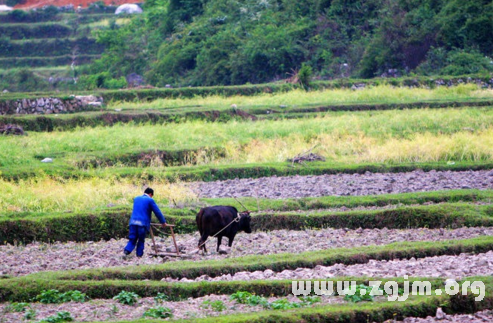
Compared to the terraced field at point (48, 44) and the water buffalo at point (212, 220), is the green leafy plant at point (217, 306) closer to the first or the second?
the water buffalo at point (212, 220)

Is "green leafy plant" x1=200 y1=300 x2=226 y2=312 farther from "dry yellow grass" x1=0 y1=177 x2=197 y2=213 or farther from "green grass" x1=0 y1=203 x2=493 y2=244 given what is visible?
"dry yellow grass" x1=0 y1=177 x2=197 y2=213

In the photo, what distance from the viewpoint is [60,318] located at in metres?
7.78

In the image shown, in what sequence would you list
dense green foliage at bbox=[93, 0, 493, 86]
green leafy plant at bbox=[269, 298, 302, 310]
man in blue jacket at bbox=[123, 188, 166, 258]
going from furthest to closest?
dense green foliage at bbox=[93, 0, 493, 86] < man in blue jacket at bbox=[123, 188, 166, 258] < green leafy plant at bbox=[269, 298, 302, 310]

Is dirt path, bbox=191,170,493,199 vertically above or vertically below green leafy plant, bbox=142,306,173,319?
below

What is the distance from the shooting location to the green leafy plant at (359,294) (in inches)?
332

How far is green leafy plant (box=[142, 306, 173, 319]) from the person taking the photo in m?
7.96

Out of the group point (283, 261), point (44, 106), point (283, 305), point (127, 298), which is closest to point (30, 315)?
point (127, 298)

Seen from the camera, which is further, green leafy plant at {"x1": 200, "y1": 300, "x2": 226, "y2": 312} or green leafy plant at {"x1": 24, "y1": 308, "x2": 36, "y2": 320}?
green leafy plant at {"x1": 200, "y1": 300, "x2": 226, "y2": 312}

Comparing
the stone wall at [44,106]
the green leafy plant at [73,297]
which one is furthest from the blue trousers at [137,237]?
the stone wall at [44,106]

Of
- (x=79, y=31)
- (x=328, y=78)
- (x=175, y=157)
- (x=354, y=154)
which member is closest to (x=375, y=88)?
(x=328, y=78)

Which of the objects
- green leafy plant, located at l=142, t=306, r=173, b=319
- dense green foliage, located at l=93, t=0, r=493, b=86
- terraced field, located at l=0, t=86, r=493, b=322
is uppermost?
dense green foliage, located at l=93, t=0, r=493, b=86

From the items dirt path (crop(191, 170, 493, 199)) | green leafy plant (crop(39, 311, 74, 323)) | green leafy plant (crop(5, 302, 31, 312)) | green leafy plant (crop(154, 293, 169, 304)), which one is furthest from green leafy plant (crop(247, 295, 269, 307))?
dirt path (crop(191, 170, 493, 199))

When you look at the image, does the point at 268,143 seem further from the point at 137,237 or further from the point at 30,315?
the point at 30,315

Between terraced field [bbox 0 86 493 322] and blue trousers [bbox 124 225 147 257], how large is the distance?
216 millimetres
